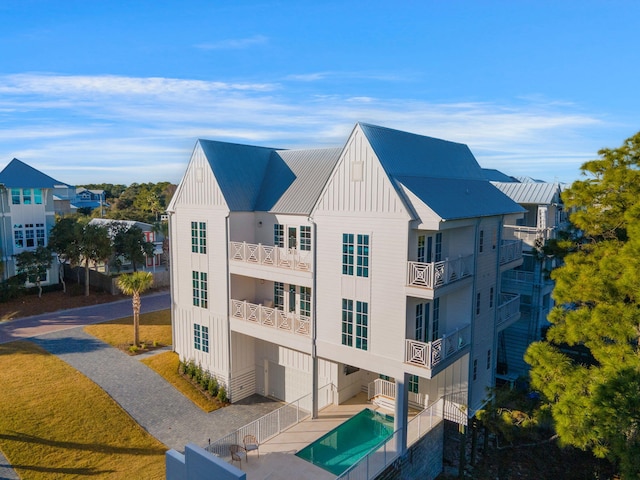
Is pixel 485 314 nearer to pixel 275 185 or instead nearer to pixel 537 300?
pixel 537 300

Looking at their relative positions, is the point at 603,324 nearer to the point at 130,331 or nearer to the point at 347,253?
the point at 347,253

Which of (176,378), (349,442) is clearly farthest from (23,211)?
(349,442)

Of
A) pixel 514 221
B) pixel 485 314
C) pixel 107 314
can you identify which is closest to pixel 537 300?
pixel 514 221

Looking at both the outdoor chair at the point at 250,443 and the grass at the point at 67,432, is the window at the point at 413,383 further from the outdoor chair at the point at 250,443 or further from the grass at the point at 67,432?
the grass at the point at 67,432

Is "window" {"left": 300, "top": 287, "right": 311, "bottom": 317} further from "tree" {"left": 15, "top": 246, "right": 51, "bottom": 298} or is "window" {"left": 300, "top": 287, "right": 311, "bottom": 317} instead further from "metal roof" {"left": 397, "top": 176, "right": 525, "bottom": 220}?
"tree" {"left": 15, "top": 246, "right": 51, "bottom": 298}

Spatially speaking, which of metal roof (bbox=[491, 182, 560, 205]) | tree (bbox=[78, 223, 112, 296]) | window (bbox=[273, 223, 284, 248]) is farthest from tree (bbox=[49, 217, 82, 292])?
metal roof (bbox=[491, 182, 560, 205])
